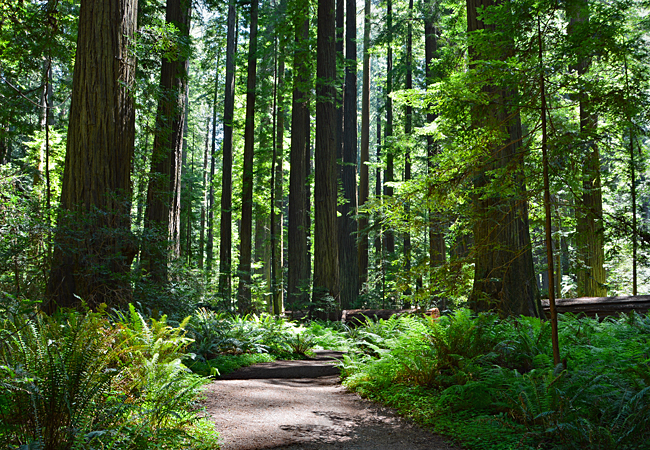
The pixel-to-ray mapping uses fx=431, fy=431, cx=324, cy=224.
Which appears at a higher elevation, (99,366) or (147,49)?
(147,49)

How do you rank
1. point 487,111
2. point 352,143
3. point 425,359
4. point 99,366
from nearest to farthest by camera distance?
1. point 99,366
2. point 487,111
3. point 425,359
4. point 352,143

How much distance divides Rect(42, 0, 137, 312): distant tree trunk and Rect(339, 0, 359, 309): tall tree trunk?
10.4 metres

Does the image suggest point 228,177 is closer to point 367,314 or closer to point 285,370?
point 367,314

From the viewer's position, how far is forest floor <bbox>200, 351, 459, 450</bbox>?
3875 millimetres

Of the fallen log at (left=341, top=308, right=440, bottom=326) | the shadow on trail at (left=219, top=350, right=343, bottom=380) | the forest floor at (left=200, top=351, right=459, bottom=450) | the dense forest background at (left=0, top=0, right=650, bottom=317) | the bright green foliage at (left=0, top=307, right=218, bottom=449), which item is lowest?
the shadow on trail at (left=219, top=350, right=343, bottom=380)

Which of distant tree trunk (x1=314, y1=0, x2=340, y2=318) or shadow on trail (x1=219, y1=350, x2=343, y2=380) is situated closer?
shadow on trail (x1=219, y1=350, x2=343, y2=380)

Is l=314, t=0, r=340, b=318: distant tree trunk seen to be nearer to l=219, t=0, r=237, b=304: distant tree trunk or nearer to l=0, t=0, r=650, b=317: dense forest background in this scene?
l=0, t=0, r=650, b=317: dense forest background

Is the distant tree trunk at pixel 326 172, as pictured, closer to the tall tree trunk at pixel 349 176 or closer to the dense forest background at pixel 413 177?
the dense forest background at pixel 413 177

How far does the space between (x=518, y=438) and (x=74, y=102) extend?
7.77 metres

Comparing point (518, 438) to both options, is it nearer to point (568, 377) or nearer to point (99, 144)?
point (568, 377)

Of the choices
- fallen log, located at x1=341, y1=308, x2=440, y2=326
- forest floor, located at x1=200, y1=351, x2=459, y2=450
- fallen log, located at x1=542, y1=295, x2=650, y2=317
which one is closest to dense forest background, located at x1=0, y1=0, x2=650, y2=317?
fallen log, located at x1=341, y1=308, x2=440, y2=326

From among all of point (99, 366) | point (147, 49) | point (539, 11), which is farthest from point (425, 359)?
point (147, 49)

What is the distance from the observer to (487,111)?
473 centimetres

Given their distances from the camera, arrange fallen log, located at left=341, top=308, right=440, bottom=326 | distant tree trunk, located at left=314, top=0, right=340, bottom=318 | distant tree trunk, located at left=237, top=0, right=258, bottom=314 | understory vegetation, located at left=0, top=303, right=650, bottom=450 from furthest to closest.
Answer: distant tree trunk, located at left=237, top=0, right=258, bottom=314 → distant tree trunk, located at left=314, top=0, right=340, bottom=318 → fallen log, located at left=341, top=308, right=440, bottom=326 → understory vegetation, located at left=0, top=303, right=650, bottom=450
